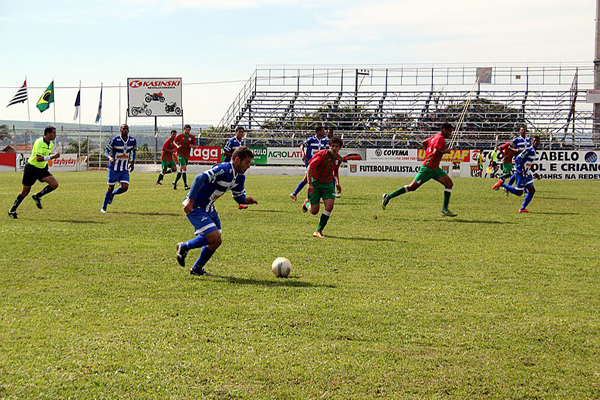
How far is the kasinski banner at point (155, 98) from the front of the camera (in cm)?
5075

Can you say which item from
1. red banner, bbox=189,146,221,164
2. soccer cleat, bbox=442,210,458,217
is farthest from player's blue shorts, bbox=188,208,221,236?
red banner, bbox=189,146,221,164

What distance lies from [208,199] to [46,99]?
130 feet

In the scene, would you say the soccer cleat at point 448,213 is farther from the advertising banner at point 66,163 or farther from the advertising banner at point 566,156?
the advertising banner at point 66,163

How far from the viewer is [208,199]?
8.43 meters

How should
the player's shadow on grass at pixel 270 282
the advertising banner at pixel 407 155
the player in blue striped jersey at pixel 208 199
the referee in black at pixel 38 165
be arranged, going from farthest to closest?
the advertising banner at pixel 407 155, the referee in black at pixel 38 165, the player in blue striped jersey at pixel 208 199, the player's shadow on grass at pixel 270 282

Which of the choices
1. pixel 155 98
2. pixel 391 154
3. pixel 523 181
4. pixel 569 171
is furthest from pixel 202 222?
pixel 155 98

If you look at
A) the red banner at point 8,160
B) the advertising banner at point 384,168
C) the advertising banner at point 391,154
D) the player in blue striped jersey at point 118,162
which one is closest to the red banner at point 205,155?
the advertising banner at point 384,168

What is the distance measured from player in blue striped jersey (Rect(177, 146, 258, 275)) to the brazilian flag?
39039 millimetres

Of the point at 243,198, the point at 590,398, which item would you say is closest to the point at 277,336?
the point at 590,398

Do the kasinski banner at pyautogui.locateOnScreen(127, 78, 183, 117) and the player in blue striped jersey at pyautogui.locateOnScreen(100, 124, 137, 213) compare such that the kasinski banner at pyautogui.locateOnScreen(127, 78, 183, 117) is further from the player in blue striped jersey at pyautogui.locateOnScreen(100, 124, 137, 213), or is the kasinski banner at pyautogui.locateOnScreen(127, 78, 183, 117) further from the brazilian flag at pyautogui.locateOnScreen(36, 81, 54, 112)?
the player in blue striped jersey at pyautogui.locateOnScreen(100, 124, 137, 213)

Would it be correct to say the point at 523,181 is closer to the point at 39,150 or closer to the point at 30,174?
the point at 39,150

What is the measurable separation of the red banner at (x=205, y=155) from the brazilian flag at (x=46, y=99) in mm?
10536

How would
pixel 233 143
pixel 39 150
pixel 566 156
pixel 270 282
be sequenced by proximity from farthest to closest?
pixel 566 156 < pixel 233 143 < pixel 39 150 < pixel 270 282

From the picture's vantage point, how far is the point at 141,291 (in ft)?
24.4
